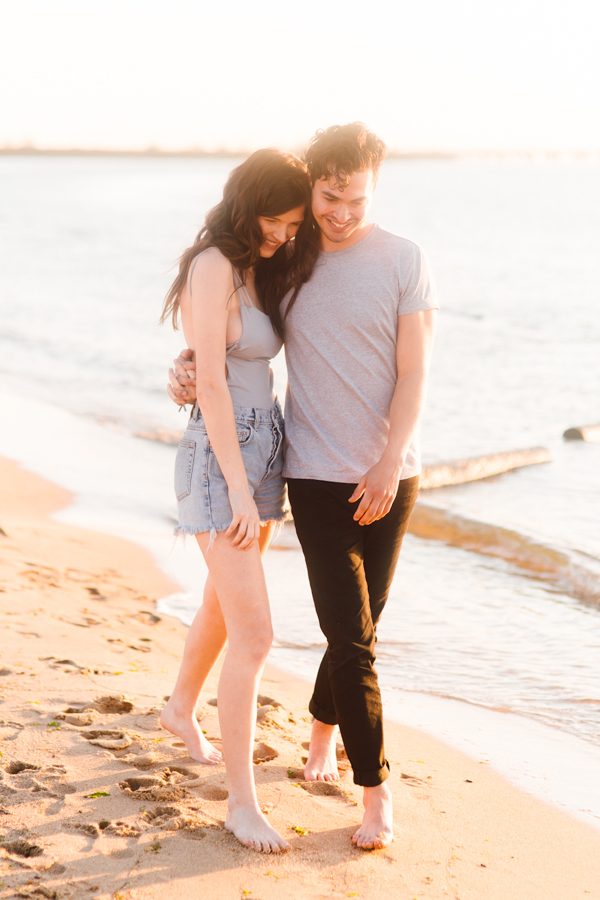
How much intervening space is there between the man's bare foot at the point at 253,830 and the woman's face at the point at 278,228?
1705 millimetres

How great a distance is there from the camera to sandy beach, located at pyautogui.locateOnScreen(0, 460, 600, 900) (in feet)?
10.4

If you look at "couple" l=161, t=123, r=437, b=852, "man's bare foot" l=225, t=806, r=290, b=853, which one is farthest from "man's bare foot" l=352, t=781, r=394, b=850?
"man's bare foot" l=225, t=806, r=290, b=853

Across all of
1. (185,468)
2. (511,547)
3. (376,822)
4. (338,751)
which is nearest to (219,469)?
(185,468)

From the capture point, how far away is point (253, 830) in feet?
11.0

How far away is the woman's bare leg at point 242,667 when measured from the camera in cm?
333

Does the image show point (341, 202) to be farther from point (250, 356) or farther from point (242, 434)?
point (242, 434)

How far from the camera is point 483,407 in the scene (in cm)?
1413

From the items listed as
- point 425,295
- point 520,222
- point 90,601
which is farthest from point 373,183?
point 520,222

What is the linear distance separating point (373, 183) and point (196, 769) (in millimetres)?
2072

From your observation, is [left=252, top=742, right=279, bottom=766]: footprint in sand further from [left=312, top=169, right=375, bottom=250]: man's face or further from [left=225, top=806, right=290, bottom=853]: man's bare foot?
[left=312, top=169, right=375, bottom=250]: man's face

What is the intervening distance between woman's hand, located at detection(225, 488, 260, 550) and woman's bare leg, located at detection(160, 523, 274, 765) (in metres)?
0.52

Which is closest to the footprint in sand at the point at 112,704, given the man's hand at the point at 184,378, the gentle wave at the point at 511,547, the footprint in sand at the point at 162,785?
the footprint in sand at the point at 162,785

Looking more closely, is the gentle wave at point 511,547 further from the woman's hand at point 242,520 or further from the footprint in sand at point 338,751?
the woman's hand at point 242,520

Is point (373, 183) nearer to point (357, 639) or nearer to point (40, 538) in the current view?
point (357, 639)
